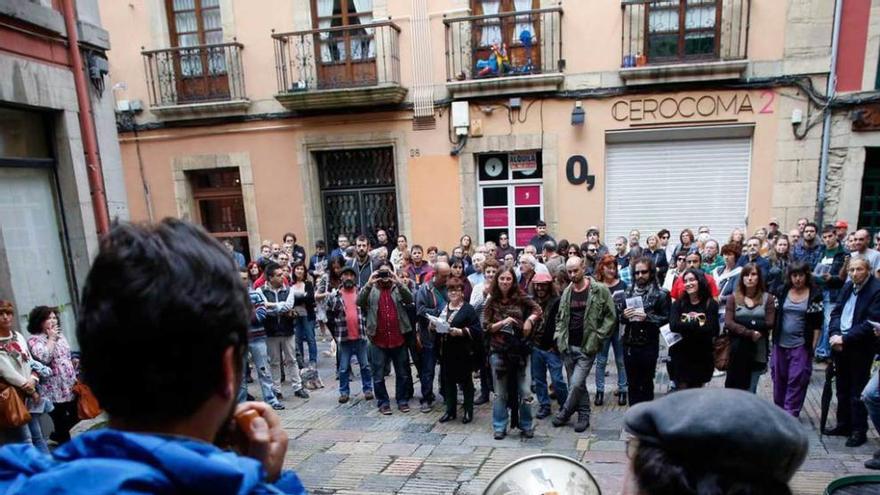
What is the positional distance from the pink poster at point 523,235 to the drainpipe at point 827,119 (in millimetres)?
5496

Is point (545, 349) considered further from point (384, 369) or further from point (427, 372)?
point (384, 369)

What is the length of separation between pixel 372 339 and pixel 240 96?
8360 mm

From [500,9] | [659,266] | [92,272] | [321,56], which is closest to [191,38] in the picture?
[321,56]

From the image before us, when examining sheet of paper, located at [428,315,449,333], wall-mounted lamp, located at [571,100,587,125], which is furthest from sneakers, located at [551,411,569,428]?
wall-mounted lamp, located at [571,100,587,125]

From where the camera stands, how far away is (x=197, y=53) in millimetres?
11875

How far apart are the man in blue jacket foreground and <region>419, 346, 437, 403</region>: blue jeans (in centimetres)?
540

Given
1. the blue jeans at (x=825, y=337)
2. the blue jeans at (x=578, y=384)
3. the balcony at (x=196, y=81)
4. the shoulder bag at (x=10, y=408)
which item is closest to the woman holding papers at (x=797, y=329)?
the blue jeans at (x=825, y=337)

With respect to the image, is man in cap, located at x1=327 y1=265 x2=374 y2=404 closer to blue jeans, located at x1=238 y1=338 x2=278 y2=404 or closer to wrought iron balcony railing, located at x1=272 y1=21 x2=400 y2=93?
blue jeans, located at x1=238 y1=338 x2=278 y2=404

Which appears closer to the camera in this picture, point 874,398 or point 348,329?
point 874,398

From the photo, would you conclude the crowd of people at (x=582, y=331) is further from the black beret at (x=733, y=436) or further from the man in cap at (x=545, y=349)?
the black beret at (x=733, y=436)

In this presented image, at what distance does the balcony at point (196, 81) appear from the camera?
11742 millimetres

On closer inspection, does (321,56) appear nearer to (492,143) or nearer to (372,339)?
(492,143)

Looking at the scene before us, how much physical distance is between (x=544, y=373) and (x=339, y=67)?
8615 mm

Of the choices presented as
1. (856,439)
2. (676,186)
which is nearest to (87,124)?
(856,439)
